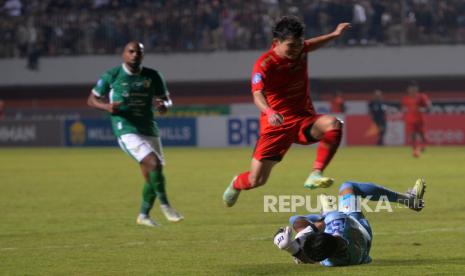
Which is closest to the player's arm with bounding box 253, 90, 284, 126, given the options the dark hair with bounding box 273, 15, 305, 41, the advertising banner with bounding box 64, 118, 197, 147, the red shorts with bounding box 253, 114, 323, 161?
the red shorts with bounding box 253, 114, 323, 161

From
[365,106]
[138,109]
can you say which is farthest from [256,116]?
[138,109]

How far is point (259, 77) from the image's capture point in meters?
10.1

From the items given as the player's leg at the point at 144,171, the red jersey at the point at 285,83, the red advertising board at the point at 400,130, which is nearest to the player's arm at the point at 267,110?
the red jersey at the point at 285,83

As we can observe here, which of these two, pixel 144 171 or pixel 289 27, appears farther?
pixel 144 171

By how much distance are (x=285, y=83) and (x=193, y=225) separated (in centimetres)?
314

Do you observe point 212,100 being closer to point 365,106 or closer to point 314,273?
point 365,106

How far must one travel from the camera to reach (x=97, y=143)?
41.1 m

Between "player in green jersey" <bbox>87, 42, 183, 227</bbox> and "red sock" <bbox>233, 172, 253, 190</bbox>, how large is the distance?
2255 millimetres

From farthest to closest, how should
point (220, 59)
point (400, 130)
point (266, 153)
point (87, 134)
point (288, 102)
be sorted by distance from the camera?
point (220, 59) → point (87, 134) → point (400, 130) → point (266, 153) → point (288, 102)

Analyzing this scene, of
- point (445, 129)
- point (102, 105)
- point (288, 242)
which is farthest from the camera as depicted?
point (445, 129)

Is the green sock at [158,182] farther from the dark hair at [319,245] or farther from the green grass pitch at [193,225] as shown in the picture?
the dark hair at [319,245]

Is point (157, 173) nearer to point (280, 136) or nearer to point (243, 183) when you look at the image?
point (243, 183)

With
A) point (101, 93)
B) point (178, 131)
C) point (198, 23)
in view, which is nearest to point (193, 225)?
point (101, 93)

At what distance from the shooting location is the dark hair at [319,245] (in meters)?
7.91
